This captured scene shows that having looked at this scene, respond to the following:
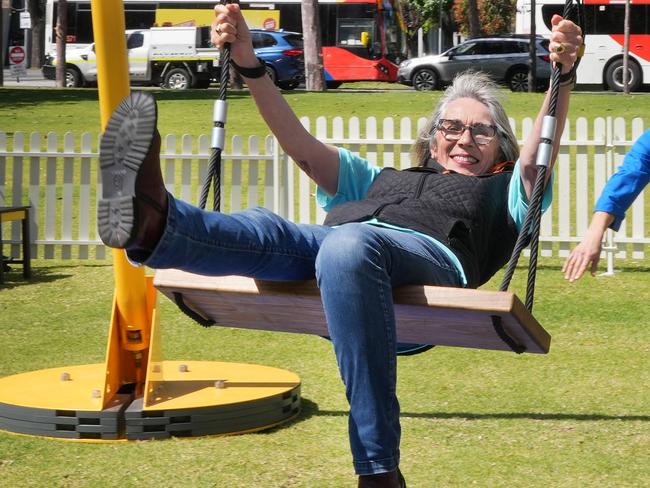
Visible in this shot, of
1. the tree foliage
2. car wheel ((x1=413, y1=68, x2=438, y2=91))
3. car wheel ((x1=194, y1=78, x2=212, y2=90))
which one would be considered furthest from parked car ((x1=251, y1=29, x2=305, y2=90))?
the tree foliage

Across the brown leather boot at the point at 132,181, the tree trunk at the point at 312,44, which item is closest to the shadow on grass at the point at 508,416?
the brown leather boot at the point at 132,181

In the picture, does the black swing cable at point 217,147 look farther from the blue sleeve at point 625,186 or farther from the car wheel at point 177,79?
the car wheel at point 177,79

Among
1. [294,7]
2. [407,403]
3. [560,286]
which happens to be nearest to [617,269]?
[560,286]

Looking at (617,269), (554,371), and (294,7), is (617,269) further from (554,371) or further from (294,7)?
(294,7)

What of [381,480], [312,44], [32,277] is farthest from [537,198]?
[312,44]

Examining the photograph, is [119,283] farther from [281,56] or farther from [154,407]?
[281,56]

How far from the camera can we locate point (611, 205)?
11.6 feet

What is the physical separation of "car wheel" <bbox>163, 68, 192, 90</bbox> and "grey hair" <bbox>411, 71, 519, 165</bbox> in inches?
1076

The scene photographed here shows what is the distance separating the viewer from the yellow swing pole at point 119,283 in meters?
5.06

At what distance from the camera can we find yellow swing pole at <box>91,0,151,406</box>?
506 cm

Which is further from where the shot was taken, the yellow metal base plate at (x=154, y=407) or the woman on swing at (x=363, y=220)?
the yellow metal base plate at (x=154, y=407)

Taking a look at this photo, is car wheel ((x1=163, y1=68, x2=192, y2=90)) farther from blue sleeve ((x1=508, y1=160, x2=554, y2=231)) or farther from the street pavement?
blue sleeve ((x1=508, y1=160, x2=554, y2=231))

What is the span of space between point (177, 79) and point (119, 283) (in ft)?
88.4

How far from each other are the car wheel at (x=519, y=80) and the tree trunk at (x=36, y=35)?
25.5m
